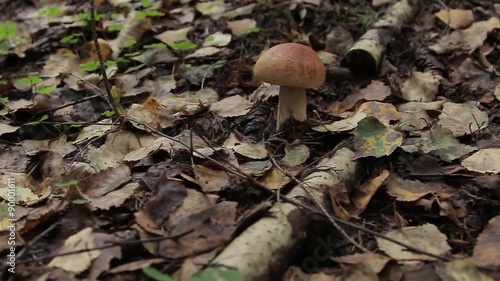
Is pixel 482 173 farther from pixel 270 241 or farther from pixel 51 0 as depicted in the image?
pixel 51 0

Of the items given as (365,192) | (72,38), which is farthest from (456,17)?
(72,38)

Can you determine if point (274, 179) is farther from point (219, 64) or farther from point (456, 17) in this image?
point (456, 17)

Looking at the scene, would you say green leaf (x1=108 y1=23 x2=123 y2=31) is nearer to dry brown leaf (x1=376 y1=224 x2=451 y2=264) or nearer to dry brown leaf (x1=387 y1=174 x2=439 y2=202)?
dry brown leaf (x1=387 y1=174 x2=439 y2=202)

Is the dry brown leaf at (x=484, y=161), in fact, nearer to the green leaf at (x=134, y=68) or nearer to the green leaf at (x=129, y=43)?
the green leaf at (x=134, y=68)

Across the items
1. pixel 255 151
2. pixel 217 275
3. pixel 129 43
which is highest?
pixel 217 275

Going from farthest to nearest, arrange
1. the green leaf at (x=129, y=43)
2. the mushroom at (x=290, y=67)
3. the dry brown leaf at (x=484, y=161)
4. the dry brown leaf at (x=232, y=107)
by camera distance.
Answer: the green leaf at (x=129, y=43) < the dry brown leaf at (x=232, y=107) < the mushroom at (x=290, y=67) < the dry brown leaf at (x=484, y=161)

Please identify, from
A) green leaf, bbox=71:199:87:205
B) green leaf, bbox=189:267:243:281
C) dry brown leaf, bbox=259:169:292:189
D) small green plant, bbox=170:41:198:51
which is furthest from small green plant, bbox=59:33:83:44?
green leaf, bbox=189:267:243:281

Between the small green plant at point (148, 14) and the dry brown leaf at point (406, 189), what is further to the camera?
the small green plant at point (148, 14)

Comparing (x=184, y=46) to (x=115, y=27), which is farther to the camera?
(x=115, y=27)

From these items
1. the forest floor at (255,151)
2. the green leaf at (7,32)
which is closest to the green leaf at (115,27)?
the forest floor at (255,151)
